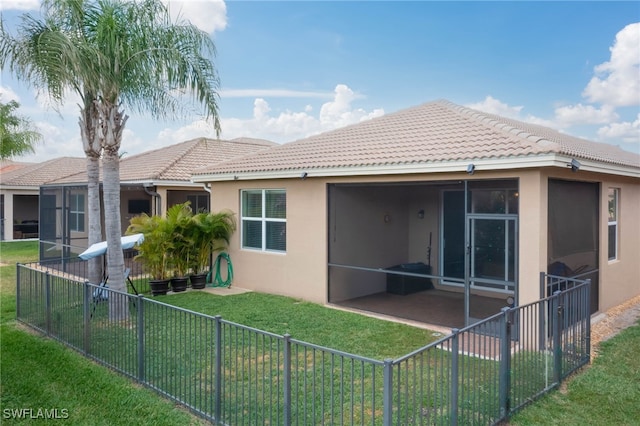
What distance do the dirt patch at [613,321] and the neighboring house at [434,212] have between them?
268mm

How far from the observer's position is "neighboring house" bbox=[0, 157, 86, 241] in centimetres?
2416

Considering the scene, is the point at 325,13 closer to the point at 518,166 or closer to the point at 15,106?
the point at 518,166

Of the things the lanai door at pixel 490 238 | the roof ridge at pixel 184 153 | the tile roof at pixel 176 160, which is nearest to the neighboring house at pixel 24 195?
the tile roof at pixel 176 160

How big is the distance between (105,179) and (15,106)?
548 inches

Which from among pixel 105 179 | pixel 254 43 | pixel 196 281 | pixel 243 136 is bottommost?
pixel 196 281

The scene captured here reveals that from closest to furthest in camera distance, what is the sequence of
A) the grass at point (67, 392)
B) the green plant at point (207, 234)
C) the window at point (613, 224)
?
the grass at point (67, 392) → the window at point (613, 224) → the green plant at point (207, 234)

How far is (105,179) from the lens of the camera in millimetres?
8617

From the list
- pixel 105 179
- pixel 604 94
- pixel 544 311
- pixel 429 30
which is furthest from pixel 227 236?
pixel 604 94

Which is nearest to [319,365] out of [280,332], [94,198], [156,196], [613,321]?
[280,332]

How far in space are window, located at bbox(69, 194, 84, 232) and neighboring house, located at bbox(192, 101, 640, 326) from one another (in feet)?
33.6

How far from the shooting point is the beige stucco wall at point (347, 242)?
385 inches

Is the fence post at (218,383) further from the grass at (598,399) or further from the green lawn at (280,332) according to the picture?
the grass at (598,399)

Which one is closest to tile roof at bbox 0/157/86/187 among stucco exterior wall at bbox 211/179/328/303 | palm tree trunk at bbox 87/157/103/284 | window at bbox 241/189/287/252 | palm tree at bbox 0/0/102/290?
palm tree trunk at bbox 87/157/103/284

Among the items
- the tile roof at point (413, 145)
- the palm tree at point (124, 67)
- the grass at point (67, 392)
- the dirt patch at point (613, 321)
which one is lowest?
the grass at point (67, 392)
